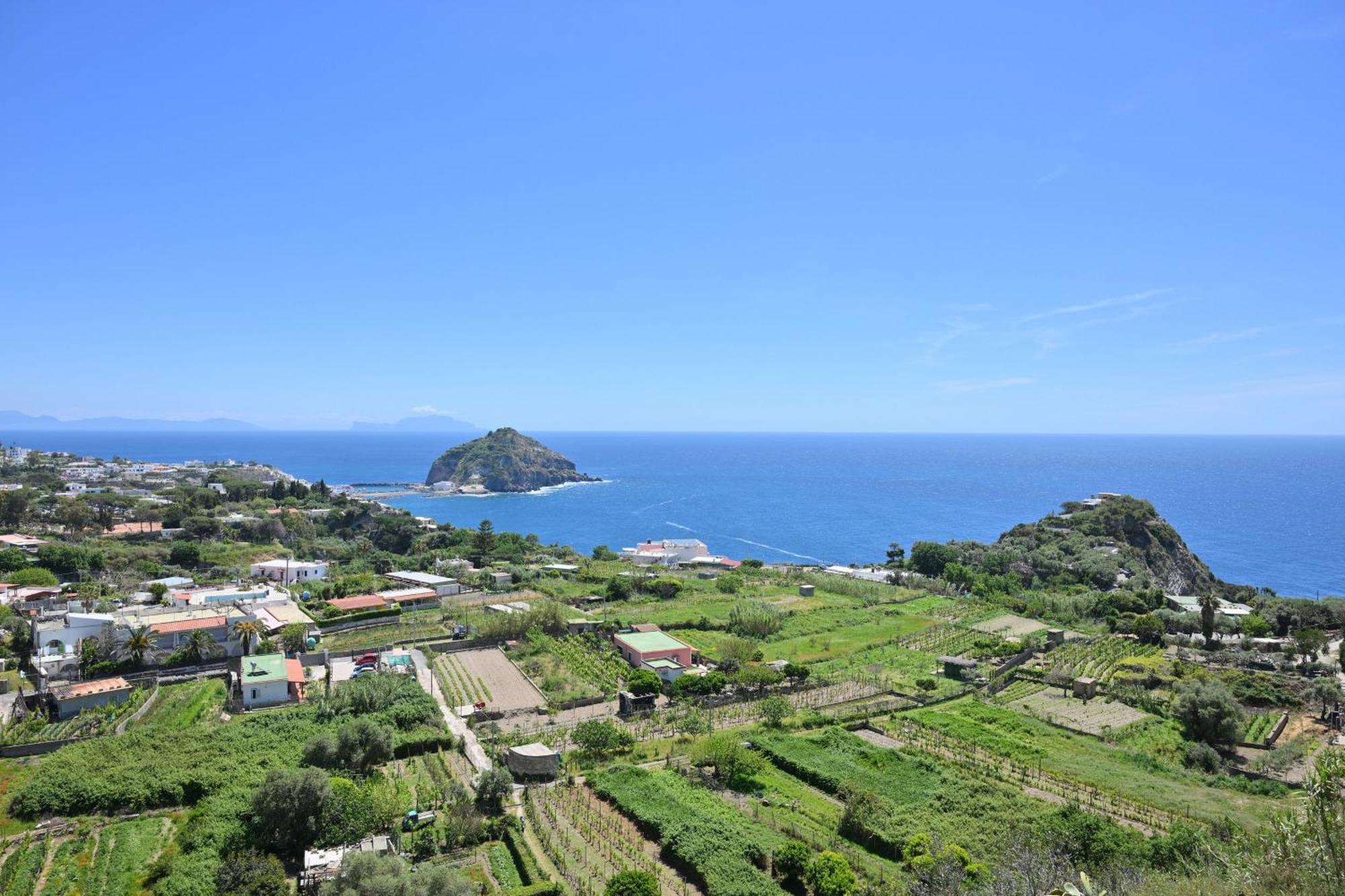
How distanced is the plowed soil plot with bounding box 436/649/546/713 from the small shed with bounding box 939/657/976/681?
17.2m

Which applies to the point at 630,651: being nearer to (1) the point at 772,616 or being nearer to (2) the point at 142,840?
(1) the point at 772,616

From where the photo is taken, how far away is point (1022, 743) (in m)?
23.2

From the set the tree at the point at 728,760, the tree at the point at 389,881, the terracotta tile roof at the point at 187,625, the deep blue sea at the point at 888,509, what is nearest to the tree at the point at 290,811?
the tree at the point at 389,881

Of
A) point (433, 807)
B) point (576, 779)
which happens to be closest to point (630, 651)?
point (576, 779)

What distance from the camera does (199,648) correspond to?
2905cm

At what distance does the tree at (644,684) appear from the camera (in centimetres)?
2655

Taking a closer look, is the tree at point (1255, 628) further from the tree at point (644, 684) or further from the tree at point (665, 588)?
the tree at point (644, 684)

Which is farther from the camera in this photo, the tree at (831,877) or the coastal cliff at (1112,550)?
the coastal cliff at (1112,550)

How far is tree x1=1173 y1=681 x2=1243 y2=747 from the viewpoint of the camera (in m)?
23.8

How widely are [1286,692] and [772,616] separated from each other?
21.1 m

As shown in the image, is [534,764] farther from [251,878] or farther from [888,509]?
[888,509]

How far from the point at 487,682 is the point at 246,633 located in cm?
1021

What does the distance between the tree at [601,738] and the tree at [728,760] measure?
2.43m

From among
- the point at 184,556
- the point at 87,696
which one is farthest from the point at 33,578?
the point at 87,696
